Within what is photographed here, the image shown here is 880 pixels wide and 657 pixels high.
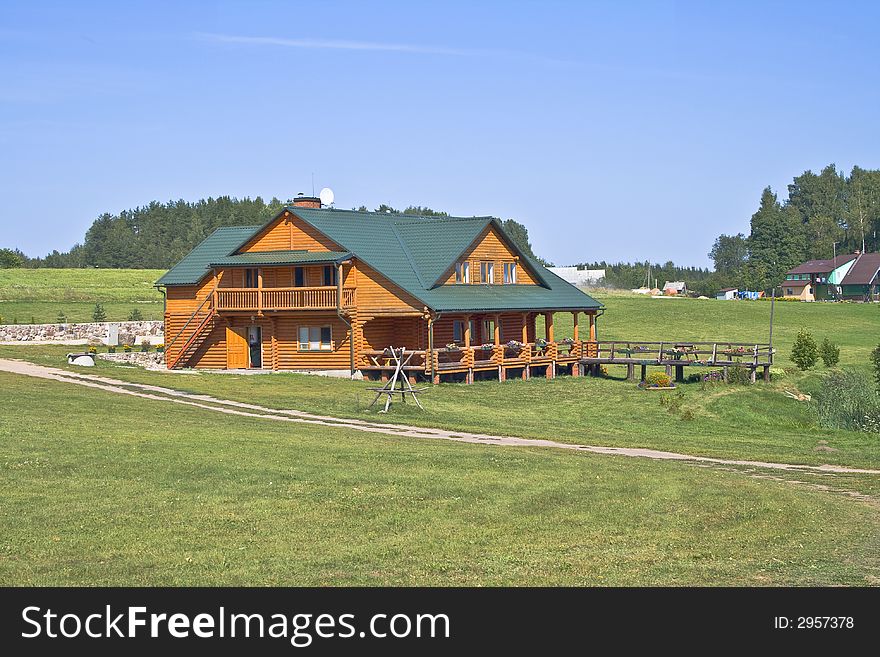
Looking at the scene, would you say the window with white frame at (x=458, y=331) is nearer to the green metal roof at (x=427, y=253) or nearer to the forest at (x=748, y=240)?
the green metal roof at (x=427, y=253)

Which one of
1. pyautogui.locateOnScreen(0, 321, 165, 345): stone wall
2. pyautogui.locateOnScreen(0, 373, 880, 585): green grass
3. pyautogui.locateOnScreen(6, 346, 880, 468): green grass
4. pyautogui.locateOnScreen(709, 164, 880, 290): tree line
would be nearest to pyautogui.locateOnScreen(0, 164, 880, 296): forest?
pyautogui.locateOnScreen(709, 164, 880, 290): tree line

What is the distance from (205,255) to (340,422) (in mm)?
26229

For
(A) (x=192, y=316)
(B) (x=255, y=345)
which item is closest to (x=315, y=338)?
(B) (x=255, y=345)

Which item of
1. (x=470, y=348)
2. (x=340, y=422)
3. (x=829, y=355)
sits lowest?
(x=340, y=422)

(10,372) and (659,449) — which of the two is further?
(10,372)

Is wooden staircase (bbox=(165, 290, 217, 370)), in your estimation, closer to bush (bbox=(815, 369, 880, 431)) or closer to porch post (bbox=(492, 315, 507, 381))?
porch post (bbox=(492, 315, 507, 381))

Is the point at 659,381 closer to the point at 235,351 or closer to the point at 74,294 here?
the point at 235,351

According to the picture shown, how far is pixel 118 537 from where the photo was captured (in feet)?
55.6

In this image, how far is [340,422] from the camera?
3531 centimetres

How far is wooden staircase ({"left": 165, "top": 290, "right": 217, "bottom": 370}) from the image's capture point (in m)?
55.2

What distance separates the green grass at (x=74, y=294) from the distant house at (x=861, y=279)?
73.6 meters
